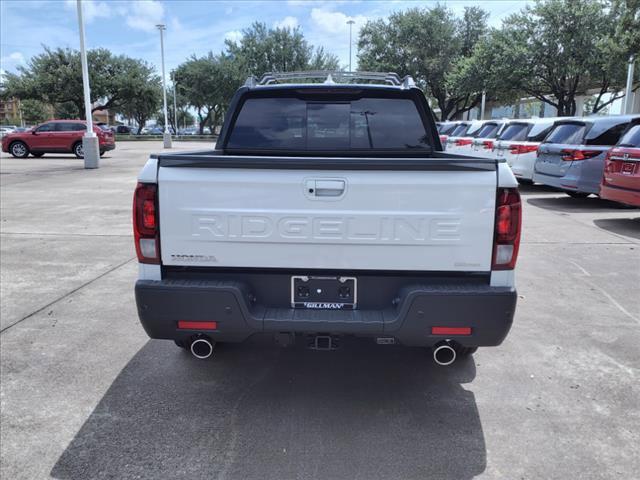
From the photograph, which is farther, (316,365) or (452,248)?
(316,365)

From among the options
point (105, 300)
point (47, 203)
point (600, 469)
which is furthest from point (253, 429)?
point (47, 203)

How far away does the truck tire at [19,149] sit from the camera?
2591 cm

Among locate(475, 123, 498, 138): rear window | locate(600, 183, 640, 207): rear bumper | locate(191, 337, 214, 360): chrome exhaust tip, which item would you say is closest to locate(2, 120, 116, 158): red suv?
locate(475, 123, 498, 138): rear window

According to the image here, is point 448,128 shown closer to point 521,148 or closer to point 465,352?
point 521,148

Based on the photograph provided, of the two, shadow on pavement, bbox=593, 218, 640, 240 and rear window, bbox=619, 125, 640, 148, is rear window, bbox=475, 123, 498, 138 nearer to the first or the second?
shadow on pavement, bbox=593, 218, 640, 240

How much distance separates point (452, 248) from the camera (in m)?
3.10

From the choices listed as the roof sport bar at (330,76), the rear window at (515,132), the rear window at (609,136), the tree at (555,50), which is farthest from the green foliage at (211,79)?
the roof sport bar at (330,76)

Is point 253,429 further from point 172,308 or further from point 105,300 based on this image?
point 105,300

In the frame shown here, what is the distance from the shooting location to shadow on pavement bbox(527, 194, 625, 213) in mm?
11570

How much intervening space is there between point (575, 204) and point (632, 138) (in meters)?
3.06

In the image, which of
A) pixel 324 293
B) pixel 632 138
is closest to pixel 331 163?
pixel 324 293

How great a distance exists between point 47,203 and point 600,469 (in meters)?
11.9

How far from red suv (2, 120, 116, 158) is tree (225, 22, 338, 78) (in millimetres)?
29108

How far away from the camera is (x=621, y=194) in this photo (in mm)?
9375
